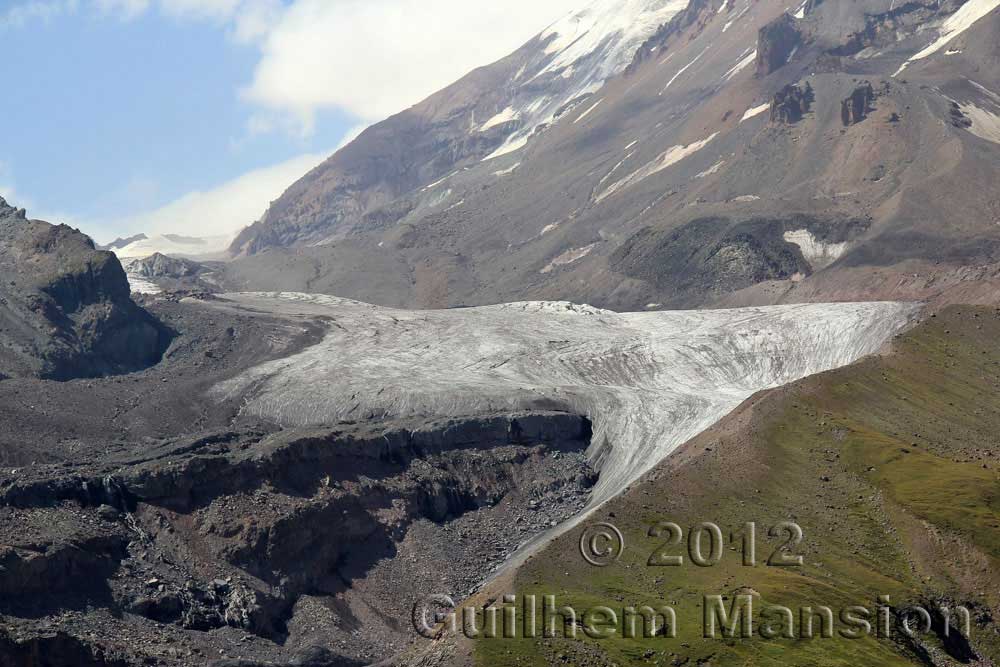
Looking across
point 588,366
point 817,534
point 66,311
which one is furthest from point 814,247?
point 817,534

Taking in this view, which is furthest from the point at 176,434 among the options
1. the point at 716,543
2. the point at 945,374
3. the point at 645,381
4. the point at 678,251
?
the point at 678,251

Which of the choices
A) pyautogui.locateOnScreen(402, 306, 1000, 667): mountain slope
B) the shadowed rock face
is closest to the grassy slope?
pyautogui.locateOnScreen(402, 306, 1000, 667): mountain slope

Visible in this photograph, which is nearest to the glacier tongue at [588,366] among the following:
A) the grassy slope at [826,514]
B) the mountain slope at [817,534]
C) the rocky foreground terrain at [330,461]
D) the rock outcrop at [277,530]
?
the rocky foreground terrain at [330,461]

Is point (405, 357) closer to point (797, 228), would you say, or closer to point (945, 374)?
point (945, 374)

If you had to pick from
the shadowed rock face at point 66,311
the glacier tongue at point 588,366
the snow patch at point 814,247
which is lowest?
the snow patch at point 814,247

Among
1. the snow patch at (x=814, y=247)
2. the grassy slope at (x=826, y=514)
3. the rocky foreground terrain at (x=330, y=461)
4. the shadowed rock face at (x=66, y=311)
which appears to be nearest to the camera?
the grassy slope at (x=826, y=514)

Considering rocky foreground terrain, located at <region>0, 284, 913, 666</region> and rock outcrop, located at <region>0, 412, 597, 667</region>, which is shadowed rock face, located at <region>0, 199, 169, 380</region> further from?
rock outcrop, located at <region>0, 412, 597, 667</region>

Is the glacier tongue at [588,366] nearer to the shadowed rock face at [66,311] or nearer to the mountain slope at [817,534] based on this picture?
the mountain slope at [817,534]

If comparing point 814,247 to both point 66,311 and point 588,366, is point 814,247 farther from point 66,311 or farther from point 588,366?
point 66,311
